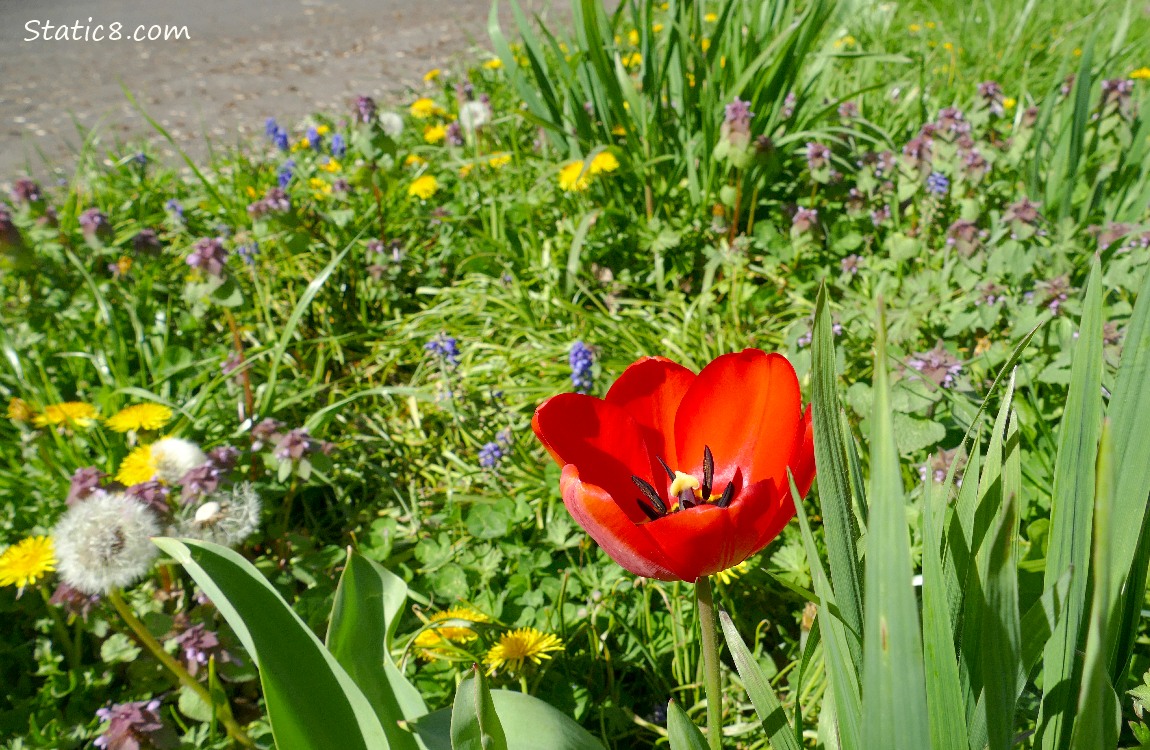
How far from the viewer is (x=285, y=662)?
0.86m

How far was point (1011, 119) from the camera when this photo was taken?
321 centimetres

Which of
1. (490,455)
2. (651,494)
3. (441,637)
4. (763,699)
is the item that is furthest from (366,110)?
(763,699)

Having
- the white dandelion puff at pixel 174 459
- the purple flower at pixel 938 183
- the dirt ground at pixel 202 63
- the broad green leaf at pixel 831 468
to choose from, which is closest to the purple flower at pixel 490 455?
the white dandelion puff at pixel 174 459

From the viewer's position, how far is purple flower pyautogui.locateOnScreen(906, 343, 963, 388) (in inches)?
58.7

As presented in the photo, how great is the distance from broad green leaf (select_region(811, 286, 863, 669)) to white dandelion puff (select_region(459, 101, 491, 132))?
9.07ft

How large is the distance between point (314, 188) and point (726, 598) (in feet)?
7.32

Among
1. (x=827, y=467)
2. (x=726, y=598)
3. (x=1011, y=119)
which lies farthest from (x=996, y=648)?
(x=1011, y=119)

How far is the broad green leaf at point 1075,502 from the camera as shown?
0.72 metres

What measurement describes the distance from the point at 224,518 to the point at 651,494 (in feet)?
2.99

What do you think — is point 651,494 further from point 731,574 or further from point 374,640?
point 731,574

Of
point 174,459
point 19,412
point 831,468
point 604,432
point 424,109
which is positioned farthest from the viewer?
point 424,109

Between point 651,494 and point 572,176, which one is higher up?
point 572,176

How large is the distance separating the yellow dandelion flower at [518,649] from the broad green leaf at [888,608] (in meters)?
0.78

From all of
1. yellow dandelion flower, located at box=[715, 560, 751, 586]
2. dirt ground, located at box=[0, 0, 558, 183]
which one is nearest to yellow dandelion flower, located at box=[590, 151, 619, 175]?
yellow dandelion flower, located at box=[715, 560, 751, 586]
